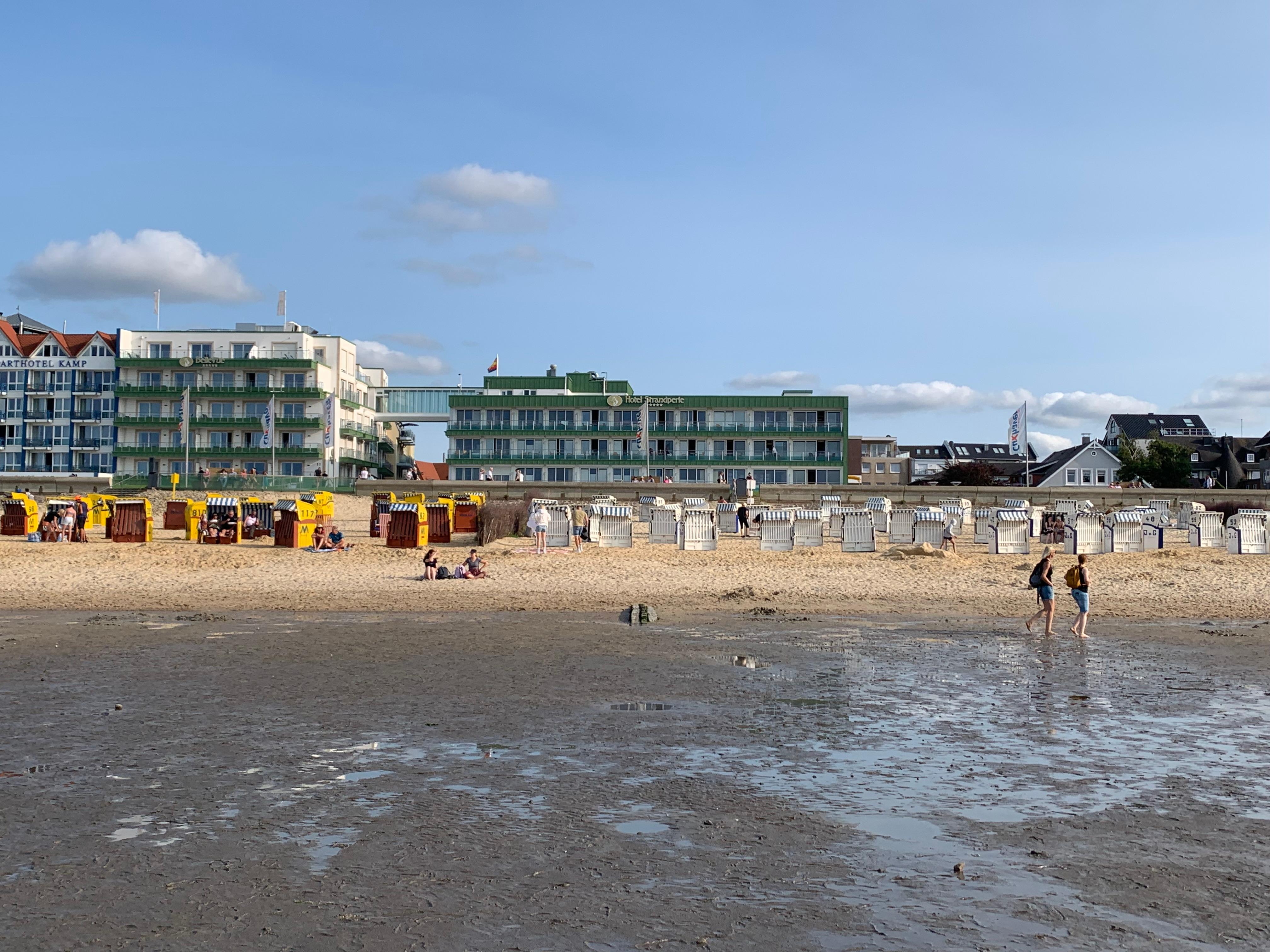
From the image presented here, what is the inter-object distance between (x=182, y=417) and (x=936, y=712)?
7603cm

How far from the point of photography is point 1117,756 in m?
9.12

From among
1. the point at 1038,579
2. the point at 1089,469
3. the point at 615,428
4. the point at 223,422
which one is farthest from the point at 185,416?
the point at 1089,469

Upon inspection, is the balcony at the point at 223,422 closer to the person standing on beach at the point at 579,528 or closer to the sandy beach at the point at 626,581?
the person standing on beach at the point at 579,528

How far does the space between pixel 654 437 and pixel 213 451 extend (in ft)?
109

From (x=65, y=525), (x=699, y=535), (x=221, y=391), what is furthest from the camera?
(x=221, y=391)

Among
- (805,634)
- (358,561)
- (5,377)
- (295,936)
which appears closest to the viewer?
(295,936)

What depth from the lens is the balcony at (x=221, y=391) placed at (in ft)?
284

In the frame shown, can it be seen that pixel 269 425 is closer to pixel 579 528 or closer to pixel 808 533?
pixel 579 528

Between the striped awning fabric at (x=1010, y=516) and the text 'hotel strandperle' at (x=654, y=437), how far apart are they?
2102 inches

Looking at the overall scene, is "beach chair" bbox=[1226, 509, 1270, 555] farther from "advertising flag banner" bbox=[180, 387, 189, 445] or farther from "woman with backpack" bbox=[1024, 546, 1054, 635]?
"advertising flag banner" bbox=[180, 387, 189, 445]

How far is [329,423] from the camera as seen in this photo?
80188 millimetres

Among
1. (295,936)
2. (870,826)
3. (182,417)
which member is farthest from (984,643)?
(182,417)

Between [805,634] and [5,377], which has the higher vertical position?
[5,377]

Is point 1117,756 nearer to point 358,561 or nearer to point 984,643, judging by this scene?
point 984,643
